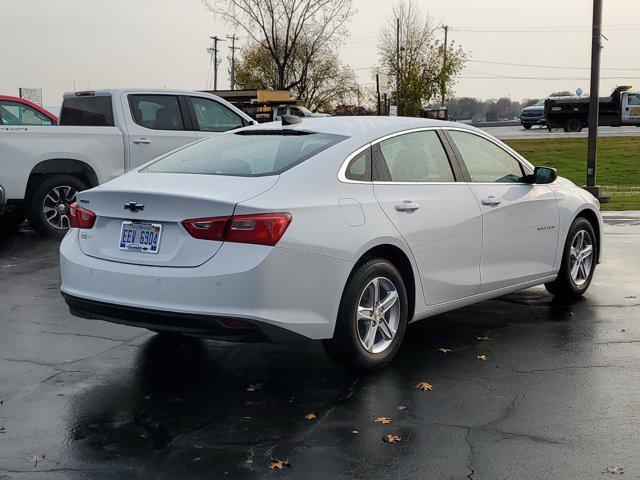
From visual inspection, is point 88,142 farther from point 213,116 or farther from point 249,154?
point 249,154

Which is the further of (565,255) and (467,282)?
(565,255)

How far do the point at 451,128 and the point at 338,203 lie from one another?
5.54 ft

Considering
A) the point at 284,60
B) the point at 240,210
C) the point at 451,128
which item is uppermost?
the point at 284,60

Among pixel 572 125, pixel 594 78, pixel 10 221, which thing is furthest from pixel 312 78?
pixel 10 221

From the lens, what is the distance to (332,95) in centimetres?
5756

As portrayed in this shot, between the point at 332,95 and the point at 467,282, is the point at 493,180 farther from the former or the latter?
the point at 332,95

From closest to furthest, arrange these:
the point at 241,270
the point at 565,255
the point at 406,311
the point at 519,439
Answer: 1. the point at 519,439
2. the point at 241,270
3. the point at 406,311
4. the point at 565,255

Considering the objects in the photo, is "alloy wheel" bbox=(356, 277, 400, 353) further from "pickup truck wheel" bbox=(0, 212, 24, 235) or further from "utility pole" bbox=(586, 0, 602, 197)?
"utility pole" bbox=(586, 0, 602, 197)

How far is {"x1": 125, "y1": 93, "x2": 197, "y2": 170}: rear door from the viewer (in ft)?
42.1

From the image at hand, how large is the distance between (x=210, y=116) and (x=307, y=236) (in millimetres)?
8564

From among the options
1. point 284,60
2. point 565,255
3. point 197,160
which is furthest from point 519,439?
point 284,60

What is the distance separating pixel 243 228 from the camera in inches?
196

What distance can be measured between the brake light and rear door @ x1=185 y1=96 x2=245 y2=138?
758 cm

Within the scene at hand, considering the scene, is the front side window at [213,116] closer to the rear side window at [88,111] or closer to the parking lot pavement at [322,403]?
the rear side window at [88,111]
